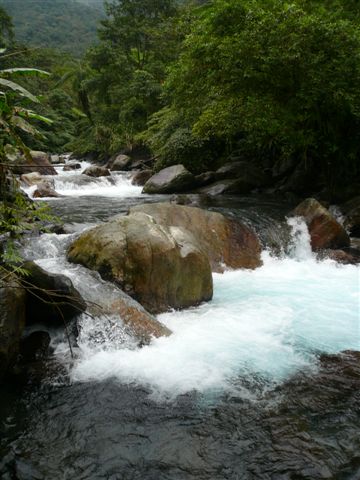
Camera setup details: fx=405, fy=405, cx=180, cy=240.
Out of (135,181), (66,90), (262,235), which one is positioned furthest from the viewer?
(66,90)

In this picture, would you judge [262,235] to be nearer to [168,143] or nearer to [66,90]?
[168,143]

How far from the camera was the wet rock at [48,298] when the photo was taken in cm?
489

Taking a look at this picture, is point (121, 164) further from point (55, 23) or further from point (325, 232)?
Result: point (55, 23)

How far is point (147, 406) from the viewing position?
13.1 feet

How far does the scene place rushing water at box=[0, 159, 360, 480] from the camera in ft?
10.8

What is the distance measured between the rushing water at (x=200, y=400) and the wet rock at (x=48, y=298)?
315 mm

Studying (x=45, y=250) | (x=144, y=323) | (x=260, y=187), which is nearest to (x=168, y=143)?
(x=260, y=187)

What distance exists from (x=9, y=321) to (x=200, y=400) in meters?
2.14

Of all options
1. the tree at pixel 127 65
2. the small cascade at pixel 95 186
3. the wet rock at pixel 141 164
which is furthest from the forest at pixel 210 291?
the tree at pixel 127 65

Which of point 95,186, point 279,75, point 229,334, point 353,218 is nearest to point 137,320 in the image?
point 229,334

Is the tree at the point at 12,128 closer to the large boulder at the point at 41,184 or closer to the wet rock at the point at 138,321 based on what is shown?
the wet rock at the point at 138,321

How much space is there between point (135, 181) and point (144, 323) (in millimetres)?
13615

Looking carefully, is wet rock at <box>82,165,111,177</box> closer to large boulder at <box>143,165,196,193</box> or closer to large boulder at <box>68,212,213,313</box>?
large boulder at <box>143,165,196,193</box>

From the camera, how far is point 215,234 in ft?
29.3
